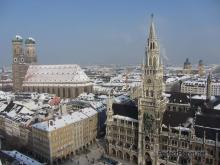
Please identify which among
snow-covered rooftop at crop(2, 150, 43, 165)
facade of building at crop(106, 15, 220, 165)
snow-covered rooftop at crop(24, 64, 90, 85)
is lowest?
snow-covered rooftop at crop(2, 150, 43, 165)

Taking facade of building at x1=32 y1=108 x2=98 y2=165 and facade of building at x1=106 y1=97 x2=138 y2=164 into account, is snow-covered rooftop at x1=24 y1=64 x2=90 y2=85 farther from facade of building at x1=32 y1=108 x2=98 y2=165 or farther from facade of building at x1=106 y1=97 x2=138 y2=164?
facade of building at x1=106 y1=97 x2=138 y2=164

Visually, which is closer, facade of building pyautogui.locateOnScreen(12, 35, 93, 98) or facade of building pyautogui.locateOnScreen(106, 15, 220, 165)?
facade of building pyautogui.locateOnScreen(106, 15, 220, 165)

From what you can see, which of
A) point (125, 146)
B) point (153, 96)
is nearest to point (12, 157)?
point (125, 146)

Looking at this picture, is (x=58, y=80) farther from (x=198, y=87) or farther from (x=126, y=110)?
(x=126, y=110)

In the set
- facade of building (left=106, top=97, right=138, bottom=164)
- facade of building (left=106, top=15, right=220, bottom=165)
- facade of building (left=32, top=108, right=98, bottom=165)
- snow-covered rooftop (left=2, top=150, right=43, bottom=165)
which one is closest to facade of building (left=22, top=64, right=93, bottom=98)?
facade of building (left=32, top=108, right=98, bottom=165)

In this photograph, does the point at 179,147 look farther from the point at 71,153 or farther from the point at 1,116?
the point at 1,116

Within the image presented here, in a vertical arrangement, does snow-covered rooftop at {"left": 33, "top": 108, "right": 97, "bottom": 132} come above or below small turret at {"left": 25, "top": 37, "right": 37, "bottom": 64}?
below

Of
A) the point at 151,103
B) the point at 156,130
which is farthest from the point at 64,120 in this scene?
the point at 156,130
